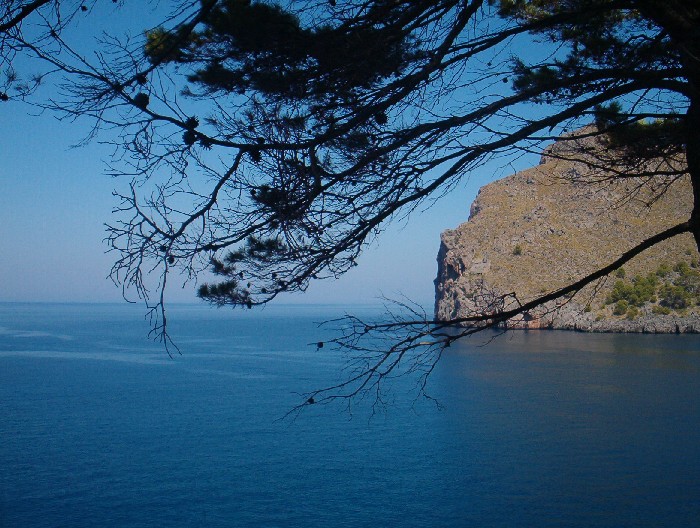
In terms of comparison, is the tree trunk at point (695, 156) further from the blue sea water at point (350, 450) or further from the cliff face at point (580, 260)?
the cliff face at point (580, 260)

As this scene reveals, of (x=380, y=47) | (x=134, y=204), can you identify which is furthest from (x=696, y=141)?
(x=134, y=204)

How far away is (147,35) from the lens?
3678 mm

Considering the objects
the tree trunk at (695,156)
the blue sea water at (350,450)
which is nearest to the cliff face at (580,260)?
the blue sea water at (350,450)

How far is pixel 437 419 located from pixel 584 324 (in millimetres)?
36759

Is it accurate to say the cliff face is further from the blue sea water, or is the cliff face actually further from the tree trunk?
the tree trunk

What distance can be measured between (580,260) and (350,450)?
37.0m

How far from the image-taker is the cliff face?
166 feet

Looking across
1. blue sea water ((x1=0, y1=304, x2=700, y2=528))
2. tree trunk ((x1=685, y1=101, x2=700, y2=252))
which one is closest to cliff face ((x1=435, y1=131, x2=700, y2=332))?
blue sea water ((x1=0, y1=304, x2=700, y2=528))

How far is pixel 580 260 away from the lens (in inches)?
2041

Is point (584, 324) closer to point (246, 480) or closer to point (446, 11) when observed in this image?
point (246, 480)

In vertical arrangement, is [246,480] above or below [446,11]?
below

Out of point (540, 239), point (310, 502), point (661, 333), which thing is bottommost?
point (310, 502)

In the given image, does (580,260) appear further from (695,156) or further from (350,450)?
(695,156)

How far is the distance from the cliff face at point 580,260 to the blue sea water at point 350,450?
16.0 metres
